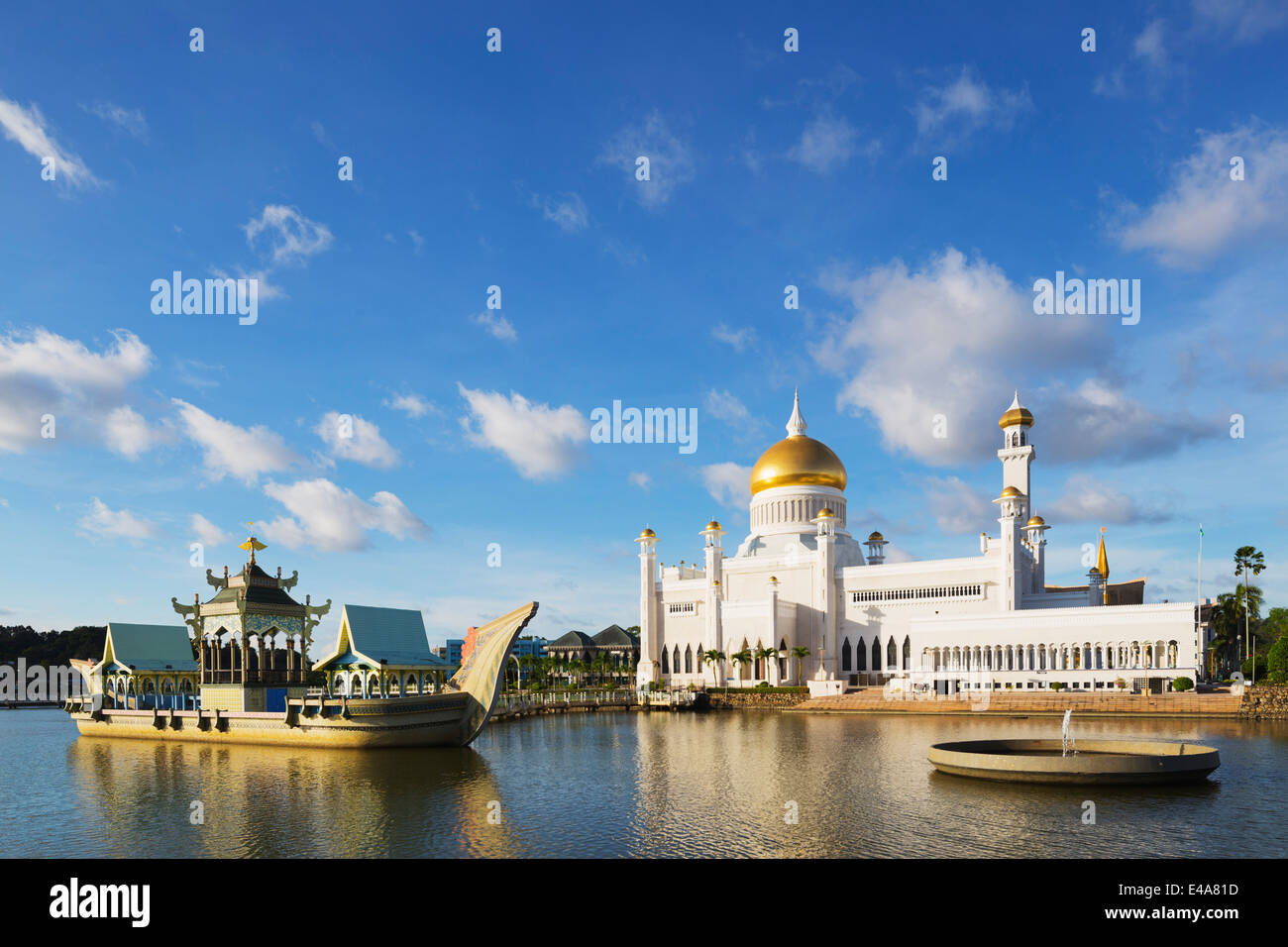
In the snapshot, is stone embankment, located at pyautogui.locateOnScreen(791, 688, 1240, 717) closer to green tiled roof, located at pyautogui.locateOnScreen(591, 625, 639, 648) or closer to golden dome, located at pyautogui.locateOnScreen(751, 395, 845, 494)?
golden dome, located at pyautogui.locateOnScreen(751, 395, 845, 494)

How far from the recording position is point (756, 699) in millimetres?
65375

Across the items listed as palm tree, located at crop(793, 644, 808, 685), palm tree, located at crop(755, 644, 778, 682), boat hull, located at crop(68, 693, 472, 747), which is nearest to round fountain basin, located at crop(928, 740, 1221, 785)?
boat hull, located at crop(68, 693, 472, 747)

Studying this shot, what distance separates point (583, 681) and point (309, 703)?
2498 inches

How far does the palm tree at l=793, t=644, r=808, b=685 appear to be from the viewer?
71.7 metres

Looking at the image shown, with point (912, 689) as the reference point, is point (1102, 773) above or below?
above

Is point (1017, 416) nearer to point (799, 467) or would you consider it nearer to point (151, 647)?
point (799, 467)

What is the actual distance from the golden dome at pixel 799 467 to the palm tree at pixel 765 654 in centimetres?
1605

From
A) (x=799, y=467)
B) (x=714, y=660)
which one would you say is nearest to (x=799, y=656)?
(x=714, y=660)

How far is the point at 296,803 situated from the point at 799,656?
53030 millimetres
